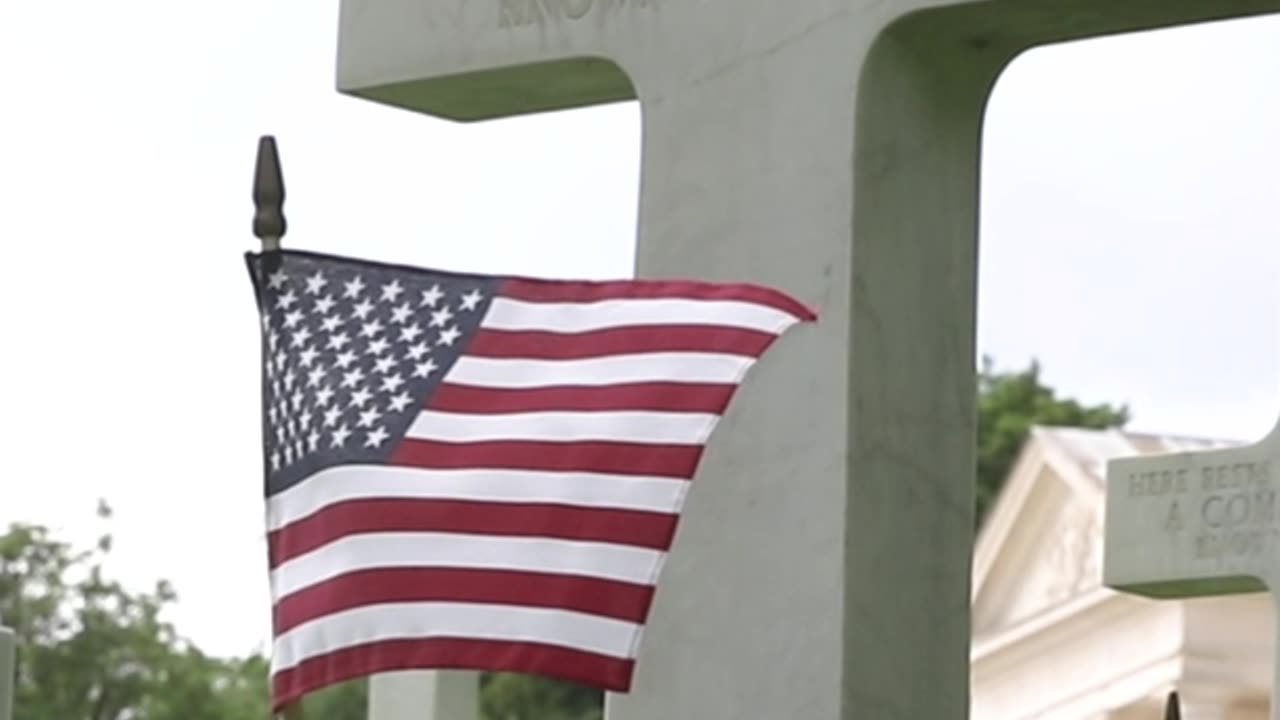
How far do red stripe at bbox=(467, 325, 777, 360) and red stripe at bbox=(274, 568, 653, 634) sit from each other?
513mm

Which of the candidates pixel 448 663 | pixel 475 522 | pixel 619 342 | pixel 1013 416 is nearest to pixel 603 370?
pixel 619 342

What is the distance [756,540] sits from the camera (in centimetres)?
870

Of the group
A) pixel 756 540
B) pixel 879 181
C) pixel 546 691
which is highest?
pixel 879 181

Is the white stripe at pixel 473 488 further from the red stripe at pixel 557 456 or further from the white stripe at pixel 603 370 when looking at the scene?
the white stripe at pixel 603 370

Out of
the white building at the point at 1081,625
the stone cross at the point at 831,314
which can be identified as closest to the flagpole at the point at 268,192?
the stone cross at the point at 831,314

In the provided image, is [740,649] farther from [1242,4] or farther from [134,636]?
[134,636]

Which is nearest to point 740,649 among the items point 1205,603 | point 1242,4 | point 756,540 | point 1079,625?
point 756,540

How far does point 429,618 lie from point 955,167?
1643 mm

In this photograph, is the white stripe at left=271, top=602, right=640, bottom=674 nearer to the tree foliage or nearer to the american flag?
the american flag

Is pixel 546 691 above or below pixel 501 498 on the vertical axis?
below

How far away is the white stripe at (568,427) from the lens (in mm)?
8266

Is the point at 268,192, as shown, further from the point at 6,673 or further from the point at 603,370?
the point at 6,673

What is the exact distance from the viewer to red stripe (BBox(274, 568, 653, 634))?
26.8 ft

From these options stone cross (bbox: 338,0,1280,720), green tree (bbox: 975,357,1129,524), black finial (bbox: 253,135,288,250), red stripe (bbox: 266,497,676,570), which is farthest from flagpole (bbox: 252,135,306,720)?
green tree (bbox: 975,357,1129,524)
